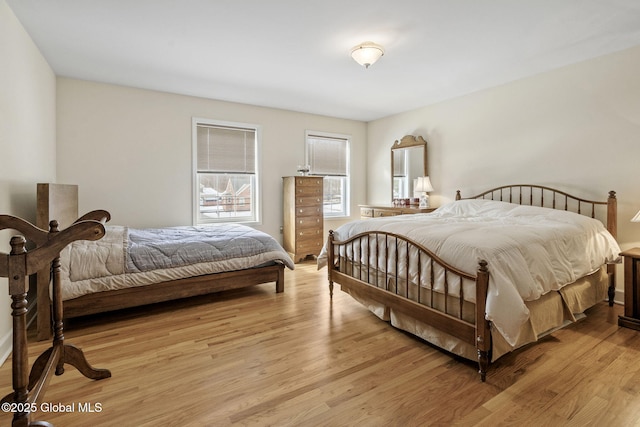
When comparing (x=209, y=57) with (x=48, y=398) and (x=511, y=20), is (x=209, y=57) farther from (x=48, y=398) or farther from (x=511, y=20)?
(x=48, y=398)

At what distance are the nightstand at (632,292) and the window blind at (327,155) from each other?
4.31 m

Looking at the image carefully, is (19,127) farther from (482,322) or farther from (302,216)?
(482,322)

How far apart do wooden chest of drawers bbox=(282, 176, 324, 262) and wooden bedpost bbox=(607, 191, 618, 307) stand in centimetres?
360

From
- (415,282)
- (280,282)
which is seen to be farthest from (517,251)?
(280,282)

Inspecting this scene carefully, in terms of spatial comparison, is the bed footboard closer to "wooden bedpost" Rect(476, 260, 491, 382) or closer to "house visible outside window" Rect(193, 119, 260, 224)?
"wooden bedpost" Rect(476, 260, 491, 382)

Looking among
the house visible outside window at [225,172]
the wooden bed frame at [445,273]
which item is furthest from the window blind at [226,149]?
the wooden bed frame at [445,273]

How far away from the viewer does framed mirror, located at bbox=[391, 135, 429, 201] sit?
5246 millimetres

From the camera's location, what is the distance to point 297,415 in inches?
64.7

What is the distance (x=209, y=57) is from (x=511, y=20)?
2.87 meters

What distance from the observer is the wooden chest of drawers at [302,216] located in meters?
5.09

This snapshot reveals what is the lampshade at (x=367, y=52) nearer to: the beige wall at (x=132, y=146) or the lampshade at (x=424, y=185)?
the lampshade at (x=424, y=185)

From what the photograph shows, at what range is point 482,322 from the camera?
6.22 feet

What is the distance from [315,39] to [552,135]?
2936mm

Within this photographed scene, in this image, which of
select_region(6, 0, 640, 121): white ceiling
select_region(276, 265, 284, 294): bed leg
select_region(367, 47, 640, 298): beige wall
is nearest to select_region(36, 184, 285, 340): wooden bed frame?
select_region(276, 265, 284, 294): bed leg
